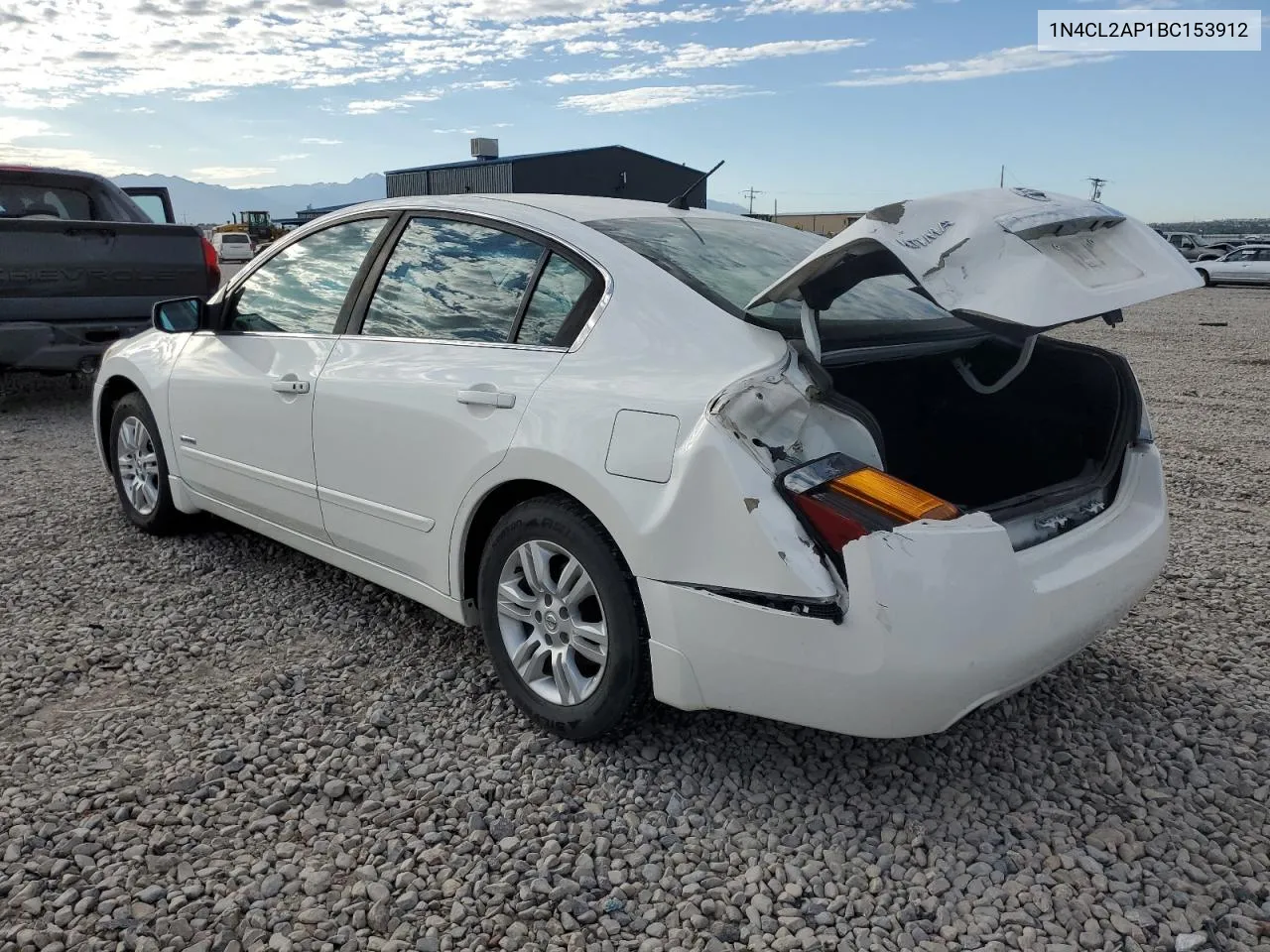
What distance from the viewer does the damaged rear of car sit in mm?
2152

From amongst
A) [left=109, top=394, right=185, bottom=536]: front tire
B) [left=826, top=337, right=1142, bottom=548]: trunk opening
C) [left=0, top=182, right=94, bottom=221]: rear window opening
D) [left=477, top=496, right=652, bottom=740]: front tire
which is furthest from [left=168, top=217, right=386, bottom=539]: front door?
[left=0, top=182, right=94, bottom=221]: rear window opening

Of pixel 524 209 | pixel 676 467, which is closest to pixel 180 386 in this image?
pixel 524 209

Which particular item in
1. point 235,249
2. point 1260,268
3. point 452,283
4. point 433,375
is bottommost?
point 1260,268

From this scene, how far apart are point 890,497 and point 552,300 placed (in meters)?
1.20

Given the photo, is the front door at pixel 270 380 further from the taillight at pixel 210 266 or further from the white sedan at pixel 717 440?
the taillight at pixel 210 266

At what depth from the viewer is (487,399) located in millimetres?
2834

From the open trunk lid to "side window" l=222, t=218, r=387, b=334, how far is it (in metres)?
1.73

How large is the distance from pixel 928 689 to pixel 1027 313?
0.85 metres

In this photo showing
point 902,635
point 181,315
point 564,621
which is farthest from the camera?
point 181,315

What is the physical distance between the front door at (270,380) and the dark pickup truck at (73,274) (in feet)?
11.5

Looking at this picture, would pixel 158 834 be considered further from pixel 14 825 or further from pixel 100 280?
pixel 100 280

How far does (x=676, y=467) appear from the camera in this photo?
7.72 ft

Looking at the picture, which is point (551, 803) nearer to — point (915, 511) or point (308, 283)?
point (915, 511)

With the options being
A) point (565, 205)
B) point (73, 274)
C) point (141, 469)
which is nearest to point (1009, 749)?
point (565, 205)
